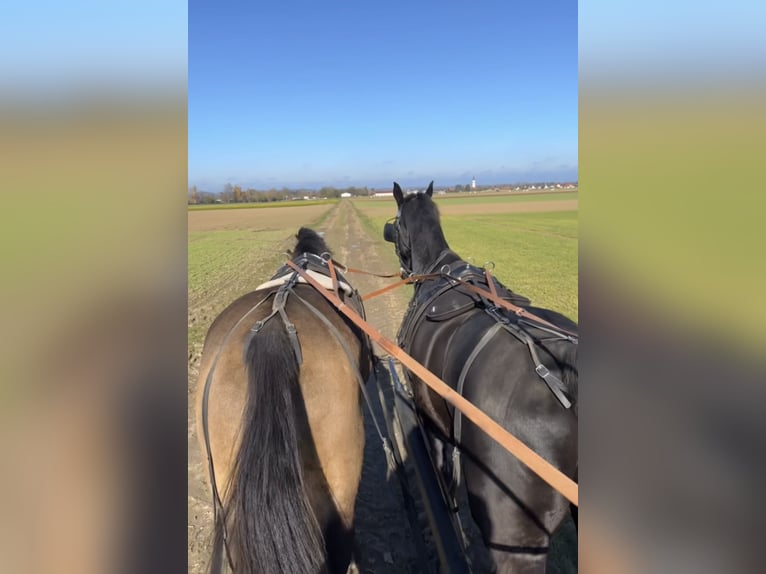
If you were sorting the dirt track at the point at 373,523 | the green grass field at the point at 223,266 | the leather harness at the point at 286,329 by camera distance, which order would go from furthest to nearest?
the green grass field at the point at 223,266 → the dirt track at the point at 373,523 → the leather harness at the point at 286,329

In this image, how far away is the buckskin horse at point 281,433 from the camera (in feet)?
6.44

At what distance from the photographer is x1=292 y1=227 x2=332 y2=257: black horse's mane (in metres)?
4.73

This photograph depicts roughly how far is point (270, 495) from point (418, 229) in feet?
11.4

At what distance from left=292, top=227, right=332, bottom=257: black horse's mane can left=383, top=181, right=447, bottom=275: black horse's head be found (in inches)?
36.7

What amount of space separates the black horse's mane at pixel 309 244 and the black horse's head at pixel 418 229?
0.93 m

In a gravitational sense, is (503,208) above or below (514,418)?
above

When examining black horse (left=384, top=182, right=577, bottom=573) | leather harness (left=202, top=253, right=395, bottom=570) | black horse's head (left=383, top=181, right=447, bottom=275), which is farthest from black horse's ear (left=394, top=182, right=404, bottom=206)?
black horse (left=384, top=182, right=577, bottom=573)

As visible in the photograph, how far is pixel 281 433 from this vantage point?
2057 millimetres

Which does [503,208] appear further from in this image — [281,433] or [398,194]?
[281,433]

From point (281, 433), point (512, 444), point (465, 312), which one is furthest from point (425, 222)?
point (512, 444)

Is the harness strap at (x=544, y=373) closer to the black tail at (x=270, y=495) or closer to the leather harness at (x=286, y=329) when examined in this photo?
the leather harness at (x=286, y=329)

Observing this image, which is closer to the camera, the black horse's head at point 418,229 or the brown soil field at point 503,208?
the black horse's head at point 418,229
